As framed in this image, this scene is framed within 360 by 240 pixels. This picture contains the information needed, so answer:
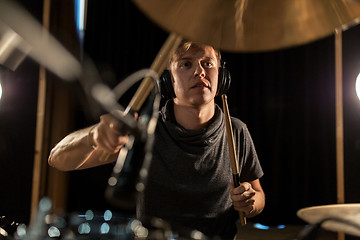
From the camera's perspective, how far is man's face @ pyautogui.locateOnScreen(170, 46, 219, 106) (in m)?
1.29

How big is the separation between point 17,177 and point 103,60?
2.87ft

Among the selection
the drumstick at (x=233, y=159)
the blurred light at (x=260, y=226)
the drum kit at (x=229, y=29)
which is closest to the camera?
the drum kit at (x=229, y=29)

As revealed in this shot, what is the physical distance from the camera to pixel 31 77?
2324 mm

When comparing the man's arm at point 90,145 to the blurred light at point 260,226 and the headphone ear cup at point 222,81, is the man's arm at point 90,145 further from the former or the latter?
the blurred light at point 260,226

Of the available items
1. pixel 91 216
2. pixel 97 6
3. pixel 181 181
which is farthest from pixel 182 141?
pixel 97 6

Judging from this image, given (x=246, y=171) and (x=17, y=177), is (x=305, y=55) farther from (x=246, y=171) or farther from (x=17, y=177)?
(x=17, y=177)

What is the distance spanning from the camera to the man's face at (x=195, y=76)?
129 cm

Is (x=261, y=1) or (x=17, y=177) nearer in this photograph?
(x=261, y=1)

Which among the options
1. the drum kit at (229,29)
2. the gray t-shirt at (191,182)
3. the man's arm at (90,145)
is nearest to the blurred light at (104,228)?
the drum kit at (229,29)

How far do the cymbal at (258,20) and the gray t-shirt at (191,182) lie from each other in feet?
1.68

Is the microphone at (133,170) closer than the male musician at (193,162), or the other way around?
the microphone at (133,170)

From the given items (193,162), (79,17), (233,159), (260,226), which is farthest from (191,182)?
(79,17)

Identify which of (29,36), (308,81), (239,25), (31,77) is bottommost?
(29,36)

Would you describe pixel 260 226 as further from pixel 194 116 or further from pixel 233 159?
pixel 233 159
